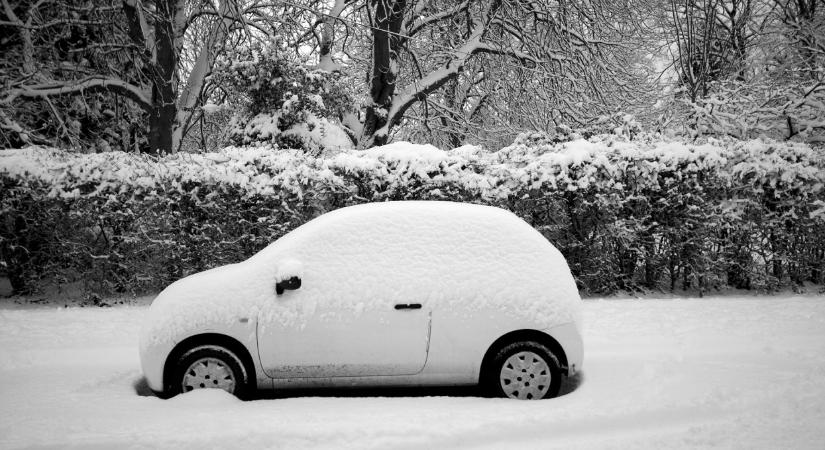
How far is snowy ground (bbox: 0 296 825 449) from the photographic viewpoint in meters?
4.14

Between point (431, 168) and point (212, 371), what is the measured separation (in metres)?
5.20

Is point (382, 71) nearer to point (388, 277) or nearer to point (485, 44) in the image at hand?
Result: point (485, 44)

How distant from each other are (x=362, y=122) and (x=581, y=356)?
34.5 ft

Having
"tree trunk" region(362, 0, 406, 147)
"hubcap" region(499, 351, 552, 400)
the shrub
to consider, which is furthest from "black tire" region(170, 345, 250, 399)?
"tree trunk" region(362, 0, 406, 147)

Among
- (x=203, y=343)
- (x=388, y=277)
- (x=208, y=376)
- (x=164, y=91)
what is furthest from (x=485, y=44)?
(x=208, y=376)

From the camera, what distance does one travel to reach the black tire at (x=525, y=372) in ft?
16.4

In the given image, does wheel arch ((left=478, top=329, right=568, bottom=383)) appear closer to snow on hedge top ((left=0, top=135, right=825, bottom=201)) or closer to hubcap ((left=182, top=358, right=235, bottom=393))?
hubcap ((left=182, top=358, right=235, bottom=393))

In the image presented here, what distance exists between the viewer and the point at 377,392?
215 inches

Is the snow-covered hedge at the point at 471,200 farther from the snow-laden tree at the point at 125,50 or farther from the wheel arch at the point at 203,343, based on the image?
the wheel arch at the point at 203,343

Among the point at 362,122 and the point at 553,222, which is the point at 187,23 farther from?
the point at 553,222

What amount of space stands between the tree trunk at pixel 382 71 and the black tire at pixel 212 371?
9.18 metres

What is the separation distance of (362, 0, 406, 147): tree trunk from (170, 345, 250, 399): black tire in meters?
9.18

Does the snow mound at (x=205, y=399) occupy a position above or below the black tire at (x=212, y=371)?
below

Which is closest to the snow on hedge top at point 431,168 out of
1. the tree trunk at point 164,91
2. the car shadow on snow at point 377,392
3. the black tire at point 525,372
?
the tree trunk at point 164,91
